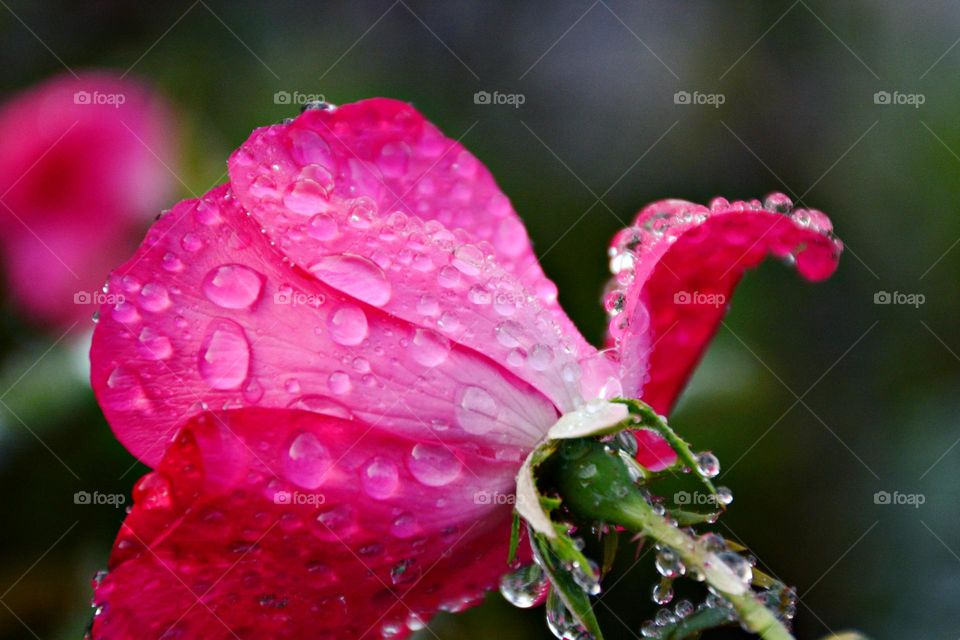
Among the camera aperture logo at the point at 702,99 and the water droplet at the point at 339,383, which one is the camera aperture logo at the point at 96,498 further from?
the camera aperture logo at the point at 702,99

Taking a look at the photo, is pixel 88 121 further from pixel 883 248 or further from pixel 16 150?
pixel 883 248

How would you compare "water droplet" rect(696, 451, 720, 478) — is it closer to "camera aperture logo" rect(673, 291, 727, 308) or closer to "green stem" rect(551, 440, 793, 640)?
"green stem" rect(551, 440, 793, 640)

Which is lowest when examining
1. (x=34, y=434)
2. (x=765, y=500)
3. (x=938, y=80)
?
(x=34, y=434)

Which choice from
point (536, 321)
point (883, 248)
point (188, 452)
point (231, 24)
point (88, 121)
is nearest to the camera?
point (188, 452)

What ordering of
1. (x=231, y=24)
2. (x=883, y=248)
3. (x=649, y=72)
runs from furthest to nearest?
(x=649, y=72) < (x=231, y=24) < (x=883, y=248)

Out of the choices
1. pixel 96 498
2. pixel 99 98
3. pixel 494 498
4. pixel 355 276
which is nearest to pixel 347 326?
pixel 355 276

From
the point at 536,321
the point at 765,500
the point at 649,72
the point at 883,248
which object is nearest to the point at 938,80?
the point at 883,248

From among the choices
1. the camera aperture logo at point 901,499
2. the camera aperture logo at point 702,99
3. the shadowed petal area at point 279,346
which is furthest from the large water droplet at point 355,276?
the camera aperture logo at point 702,99
